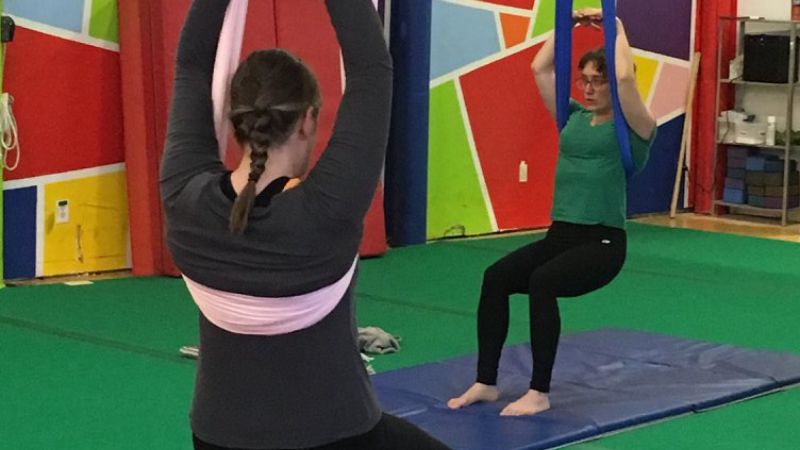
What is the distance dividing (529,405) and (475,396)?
209mm

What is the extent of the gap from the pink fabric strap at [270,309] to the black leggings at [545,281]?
246cm

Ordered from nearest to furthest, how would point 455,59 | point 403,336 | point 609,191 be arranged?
point 609,191, point 403,336, point 455,59

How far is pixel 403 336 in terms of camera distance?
6086 mm

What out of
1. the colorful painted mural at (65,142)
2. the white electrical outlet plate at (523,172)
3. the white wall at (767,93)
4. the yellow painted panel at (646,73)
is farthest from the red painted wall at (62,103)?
the white wall at (767,93)

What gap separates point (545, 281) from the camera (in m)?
4.64

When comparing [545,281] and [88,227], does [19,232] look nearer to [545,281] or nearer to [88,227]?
[88,227]

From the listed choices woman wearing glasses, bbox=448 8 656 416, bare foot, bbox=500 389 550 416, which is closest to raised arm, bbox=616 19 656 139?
woman wearing glasses, bbox=448 8 656 416

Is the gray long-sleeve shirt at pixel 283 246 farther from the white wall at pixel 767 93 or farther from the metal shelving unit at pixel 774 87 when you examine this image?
the white wall at pixel 767 93

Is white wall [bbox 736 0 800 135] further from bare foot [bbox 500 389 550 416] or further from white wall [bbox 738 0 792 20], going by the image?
bare foot [bbox 500 389 550 416]

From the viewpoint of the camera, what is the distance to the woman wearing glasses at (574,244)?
466 centimetres

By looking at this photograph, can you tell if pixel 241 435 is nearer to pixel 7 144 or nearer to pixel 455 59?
pixel 7 144

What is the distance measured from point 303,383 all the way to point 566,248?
266cm

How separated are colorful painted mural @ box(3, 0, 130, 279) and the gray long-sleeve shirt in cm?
505

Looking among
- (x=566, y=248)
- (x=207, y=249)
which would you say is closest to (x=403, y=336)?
(x=566, y=248)
